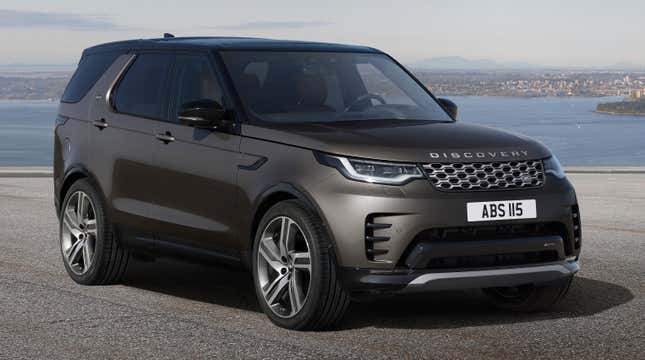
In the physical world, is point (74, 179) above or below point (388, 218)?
below

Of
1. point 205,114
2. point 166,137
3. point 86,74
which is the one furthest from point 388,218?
point 86,74

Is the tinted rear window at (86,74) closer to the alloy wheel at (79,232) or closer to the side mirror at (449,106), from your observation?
the alloy wheel at (79,232)

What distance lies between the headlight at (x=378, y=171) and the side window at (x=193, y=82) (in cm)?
138

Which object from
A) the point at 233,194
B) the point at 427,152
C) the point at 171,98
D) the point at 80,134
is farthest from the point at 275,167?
the point at 80,134

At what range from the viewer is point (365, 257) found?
6.26 meters

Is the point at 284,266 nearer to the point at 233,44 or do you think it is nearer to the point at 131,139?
the point at 233,44

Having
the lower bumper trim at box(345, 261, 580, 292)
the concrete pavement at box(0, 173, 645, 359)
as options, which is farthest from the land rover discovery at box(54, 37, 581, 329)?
the concrete pavement at box(0, 173, 645, 359)

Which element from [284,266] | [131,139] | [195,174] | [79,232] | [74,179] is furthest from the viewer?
[74,179]

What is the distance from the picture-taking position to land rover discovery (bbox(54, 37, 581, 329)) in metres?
6.28

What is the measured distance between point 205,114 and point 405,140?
1.32m

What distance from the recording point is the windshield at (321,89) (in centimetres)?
730

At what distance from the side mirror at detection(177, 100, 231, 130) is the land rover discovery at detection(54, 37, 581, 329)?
0.01 m

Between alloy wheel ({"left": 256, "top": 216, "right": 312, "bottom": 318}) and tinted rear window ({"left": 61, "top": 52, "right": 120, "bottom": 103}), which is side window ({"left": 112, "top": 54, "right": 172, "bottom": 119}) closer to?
tinted rear window ({"left": 61, "top": 52, "right": 120, "bottom": 103})

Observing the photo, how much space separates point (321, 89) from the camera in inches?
297
